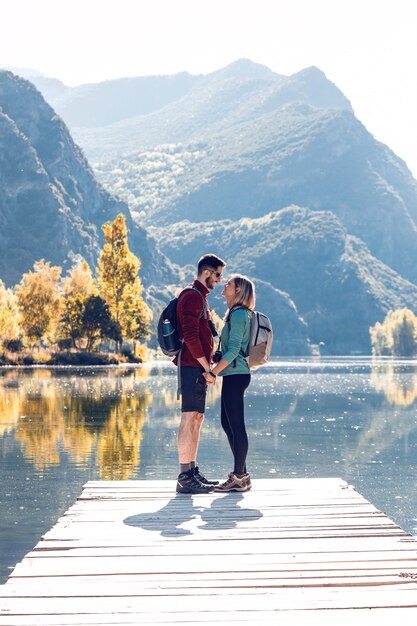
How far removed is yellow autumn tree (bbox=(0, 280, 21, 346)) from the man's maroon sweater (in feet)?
230

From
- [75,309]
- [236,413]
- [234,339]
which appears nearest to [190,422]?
[236,413]

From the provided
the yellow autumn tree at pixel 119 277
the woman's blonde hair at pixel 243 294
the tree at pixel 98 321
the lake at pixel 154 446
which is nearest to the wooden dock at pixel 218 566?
the lake at pixel 154 446

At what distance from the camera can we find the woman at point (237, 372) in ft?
38.9

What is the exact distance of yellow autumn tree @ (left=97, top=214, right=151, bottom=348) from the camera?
92.8 metres

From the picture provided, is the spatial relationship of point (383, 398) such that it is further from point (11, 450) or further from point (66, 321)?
point (66, 321)

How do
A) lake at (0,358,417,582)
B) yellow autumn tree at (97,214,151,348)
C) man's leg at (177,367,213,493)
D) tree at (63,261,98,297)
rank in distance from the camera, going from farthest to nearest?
tree at (63,261,98,297)
yellow autumn tree at (97,214,151,348)
lake at (0,358,417,582)
man's leg at (177,367,213,493)

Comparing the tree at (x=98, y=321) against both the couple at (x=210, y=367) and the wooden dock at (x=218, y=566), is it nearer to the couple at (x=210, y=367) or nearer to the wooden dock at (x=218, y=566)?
the couple at (x=210, y=367)

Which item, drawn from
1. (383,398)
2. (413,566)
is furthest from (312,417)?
(413,566)

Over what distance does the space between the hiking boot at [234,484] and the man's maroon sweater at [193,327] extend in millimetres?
1489

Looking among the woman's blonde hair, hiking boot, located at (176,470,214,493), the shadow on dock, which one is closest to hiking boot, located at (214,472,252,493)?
hiking boot, located at (176,470,214,493)

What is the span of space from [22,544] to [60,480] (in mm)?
5373

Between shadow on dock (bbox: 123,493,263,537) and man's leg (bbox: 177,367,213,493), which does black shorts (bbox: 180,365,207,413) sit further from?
shadow on dock (bbox: 123,493,263,537)

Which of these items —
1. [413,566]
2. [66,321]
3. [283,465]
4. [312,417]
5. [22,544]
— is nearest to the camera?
[413,566]

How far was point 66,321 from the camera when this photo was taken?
290 ft
